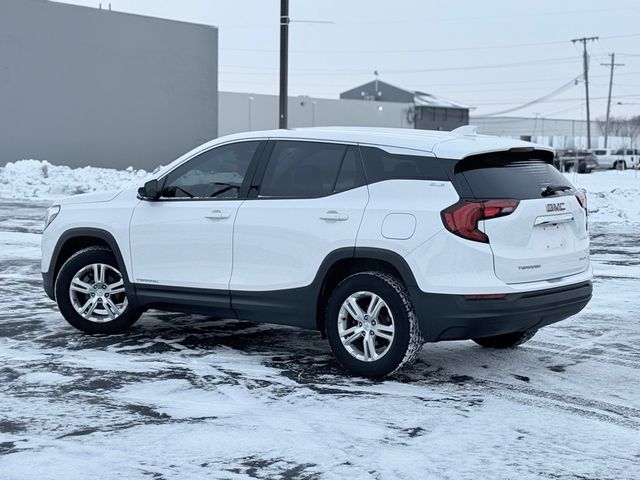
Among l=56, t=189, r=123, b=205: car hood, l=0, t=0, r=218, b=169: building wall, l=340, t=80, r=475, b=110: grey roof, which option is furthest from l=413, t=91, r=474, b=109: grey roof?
l=56, t=189, r=123, b=205: car hood

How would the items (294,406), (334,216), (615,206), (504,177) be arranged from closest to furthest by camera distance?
(294,406) < (504,177) < (334,216) < (615,206)

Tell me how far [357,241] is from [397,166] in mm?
637

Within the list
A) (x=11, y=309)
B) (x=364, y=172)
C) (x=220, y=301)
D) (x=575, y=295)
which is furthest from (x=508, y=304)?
→ (x=11, y=309)

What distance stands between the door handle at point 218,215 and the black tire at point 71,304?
3.64 feet

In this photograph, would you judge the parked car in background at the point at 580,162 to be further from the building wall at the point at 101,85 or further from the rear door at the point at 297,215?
the rear door at the point at 297,215

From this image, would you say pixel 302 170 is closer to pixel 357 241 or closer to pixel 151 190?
pixel 357 241

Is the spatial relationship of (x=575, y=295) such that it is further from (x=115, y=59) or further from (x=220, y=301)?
(x=115, y=59)

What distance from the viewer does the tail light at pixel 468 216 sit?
6781 mm

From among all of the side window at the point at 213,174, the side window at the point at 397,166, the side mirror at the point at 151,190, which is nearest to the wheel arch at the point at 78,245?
the side mirror at the point at 151,190

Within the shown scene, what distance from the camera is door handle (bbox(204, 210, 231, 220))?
26.2 ft

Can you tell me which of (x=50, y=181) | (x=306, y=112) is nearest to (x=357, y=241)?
(x=50, y=181)

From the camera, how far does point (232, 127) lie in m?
65.4

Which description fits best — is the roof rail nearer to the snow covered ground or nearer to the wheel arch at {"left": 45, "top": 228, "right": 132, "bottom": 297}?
the snow covered ground

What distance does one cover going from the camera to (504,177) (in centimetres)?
709
